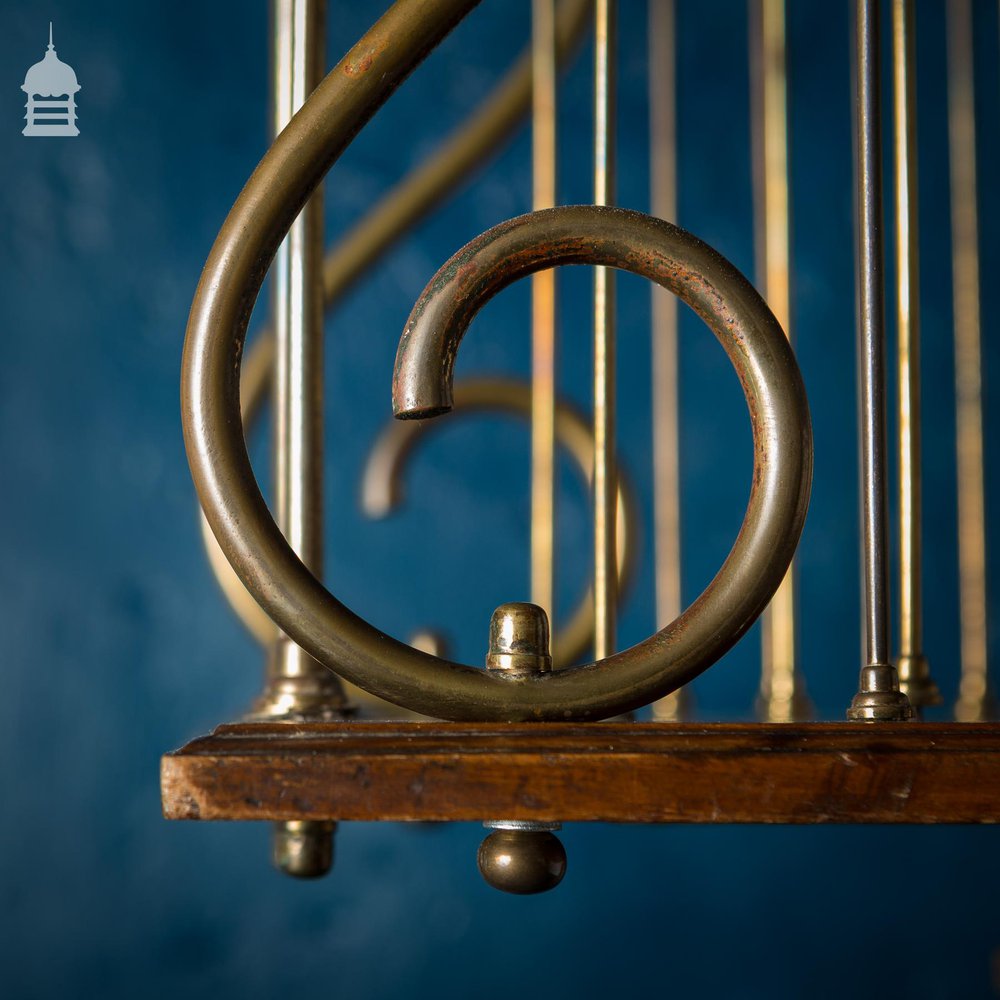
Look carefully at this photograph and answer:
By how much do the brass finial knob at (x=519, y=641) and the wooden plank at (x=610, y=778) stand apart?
0.13ft

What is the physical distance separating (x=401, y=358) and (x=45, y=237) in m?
2.32

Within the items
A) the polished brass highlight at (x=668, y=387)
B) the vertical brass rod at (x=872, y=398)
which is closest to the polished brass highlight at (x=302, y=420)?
the vertical brass rod at (x=872, y=398)

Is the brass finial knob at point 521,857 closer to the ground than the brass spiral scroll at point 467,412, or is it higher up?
closer to the ground

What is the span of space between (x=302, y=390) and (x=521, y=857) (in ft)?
0.84

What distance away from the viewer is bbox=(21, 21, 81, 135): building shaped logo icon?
256cm

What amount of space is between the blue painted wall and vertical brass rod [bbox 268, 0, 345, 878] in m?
1.91

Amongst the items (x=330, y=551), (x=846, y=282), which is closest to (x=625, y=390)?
(x=846, y=282)

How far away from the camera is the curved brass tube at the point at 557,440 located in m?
0.95

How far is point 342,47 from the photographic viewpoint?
262 centimetres

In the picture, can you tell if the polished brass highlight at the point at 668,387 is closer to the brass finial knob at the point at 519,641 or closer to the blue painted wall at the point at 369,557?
the brass finial knob at the point at 519,641

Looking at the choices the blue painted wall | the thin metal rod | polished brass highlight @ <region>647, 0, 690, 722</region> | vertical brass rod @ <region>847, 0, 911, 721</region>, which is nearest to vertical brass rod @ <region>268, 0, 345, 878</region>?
the thin metal rod

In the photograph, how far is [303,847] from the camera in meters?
0.61

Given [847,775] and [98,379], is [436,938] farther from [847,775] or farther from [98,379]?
[847,775]

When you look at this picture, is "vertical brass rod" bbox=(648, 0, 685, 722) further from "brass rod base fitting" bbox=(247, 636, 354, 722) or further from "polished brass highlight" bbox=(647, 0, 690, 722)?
"brass rod base fitting" bbox=(247, 636, 354, 722)
